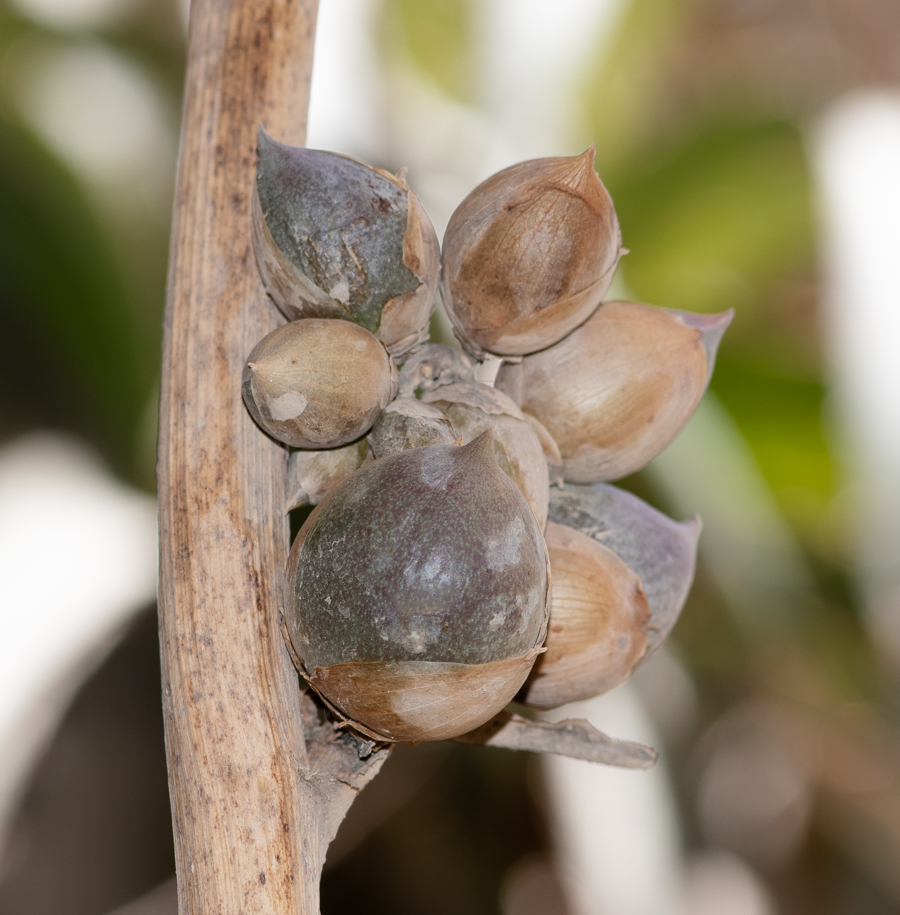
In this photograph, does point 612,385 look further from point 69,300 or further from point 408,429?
point 69,300

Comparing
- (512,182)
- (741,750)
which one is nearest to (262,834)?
(512,182)

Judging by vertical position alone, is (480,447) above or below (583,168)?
below

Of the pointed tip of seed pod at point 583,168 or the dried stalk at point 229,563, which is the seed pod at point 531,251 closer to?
the pointed tip of seed pod at point 583,168

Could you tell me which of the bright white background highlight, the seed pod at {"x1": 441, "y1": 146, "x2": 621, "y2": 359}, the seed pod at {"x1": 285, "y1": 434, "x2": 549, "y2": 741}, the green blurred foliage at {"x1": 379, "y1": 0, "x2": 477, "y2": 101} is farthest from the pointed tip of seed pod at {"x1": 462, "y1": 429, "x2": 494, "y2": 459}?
the green blurred foliage at {"x1": 379, "y1": 0, "x2": 477, "y2": 101}

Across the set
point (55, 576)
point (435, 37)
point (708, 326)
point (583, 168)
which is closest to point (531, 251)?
point (583, 168)

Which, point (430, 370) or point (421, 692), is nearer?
point (421, 692)

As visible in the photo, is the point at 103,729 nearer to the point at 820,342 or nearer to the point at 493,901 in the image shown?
the point at 493,901

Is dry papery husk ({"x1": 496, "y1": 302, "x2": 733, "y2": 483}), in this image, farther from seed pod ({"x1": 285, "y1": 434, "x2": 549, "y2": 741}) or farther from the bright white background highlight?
the bright white background highlight
